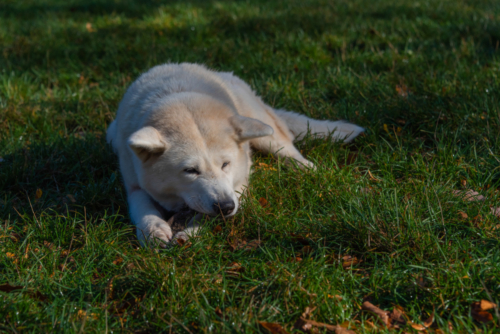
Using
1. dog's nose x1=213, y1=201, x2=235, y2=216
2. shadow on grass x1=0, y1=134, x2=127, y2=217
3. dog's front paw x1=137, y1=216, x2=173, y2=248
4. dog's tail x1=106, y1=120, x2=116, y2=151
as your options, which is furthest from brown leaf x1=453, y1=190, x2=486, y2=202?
dog's tail x1=106, y1=120, x2=116, y2=151

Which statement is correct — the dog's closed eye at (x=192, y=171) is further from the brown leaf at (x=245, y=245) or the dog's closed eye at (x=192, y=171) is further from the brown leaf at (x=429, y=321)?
the brown leaf at (x=429, y=321)

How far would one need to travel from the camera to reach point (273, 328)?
1858 mm

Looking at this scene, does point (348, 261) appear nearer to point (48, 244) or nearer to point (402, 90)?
point (48, 244)

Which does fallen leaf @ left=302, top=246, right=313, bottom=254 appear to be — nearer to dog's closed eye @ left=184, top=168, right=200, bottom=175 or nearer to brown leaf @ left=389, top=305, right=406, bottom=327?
brown leaf @ left=389, top=305, right=406, bottom=327

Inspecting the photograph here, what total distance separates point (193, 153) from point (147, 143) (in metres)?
0.30

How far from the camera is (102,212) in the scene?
3.10m

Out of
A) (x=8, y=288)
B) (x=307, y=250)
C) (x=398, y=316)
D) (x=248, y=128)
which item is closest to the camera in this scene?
(x=398, y=316)

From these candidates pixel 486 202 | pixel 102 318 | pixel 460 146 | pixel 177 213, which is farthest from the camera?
pixel 460 146

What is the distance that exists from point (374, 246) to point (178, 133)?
140cm

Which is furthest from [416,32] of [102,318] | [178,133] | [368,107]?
[102,318]

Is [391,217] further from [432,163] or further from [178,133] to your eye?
[178,133]

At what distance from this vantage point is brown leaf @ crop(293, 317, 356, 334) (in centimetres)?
183

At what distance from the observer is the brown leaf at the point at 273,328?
184 cm

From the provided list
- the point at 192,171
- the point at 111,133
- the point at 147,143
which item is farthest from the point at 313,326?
the point at 111,133
